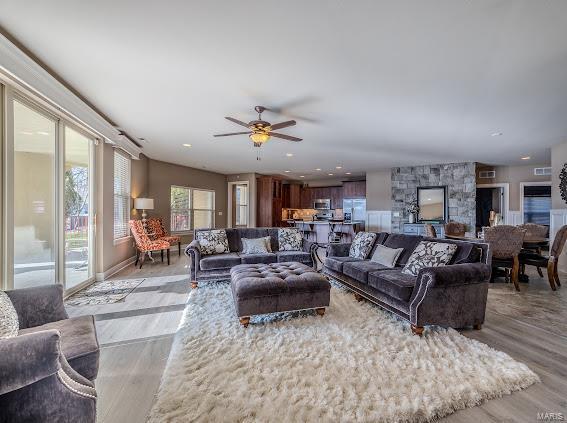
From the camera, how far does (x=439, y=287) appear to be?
246 cm

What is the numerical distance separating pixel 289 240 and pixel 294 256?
0.45 m

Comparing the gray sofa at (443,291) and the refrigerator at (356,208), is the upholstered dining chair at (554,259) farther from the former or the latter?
the refrigerator at (356,208)

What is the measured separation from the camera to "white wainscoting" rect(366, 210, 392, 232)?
8719mm

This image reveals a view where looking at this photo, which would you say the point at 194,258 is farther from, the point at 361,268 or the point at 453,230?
the point at 453,230

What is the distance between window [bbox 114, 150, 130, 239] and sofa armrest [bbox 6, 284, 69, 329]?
373cm

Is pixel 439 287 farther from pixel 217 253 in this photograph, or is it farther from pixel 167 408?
pixel 217 253

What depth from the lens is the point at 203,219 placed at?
898 centimetres

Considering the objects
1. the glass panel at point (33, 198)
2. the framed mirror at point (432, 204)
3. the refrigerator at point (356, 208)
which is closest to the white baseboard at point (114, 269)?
the glass panel at point (33, 198)

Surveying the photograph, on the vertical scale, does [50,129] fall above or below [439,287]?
above

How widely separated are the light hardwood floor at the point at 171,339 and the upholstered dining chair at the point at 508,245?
1.20 ft

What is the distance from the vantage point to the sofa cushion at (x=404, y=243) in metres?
3.55

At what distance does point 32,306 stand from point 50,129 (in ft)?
8.63

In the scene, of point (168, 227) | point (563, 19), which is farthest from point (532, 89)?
point (168, 227)

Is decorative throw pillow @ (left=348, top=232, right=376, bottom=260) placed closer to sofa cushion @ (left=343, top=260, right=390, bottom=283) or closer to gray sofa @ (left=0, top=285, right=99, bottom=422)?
sofa cushion @ (left=343, top=260, right=390, bottom=283)
